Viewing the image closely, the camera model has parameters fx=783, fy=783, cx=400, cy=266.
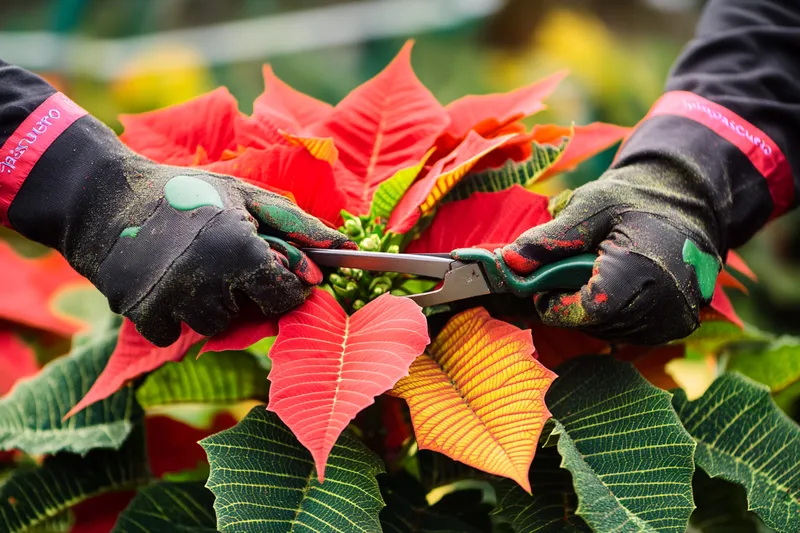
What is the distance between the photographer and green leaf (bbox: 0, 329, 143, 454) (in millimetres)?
747

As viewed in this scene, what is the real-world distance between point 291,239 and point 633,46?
382cm

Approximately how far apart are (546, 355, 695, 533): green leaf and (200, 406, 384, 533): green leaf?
0.15 metres

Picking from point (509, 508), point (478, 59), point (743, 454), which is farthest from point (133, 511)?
point (478, 59)

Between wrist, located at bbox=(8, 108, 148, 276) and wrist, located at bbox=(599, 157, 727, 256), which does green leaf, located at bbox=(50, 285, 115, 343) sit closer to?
wrist, located at bbox=(8, 108, 148, 276)

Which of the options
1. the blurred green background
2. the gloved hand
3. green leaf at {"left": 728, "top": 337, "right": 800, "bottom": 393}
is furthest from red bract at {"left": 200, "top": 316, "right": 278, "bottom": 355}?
the blurred green background

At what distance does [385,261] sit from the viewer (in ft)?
2.20

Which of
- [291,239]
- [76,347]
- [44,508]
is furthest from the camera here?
[76,347]

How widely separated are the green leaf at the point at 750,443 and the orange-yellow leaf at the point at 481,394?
0.66ft

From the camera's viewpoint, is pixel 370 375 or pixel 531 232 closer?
pixel 370 375

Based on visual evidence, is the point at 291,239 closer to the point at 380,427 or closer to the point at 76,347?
the point at 380,427

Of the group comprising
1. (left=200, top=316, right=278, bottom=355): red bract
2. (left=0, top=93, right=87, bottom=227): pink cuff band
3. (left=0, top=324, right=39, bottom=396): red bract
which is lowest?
(left=0, top=324, right=39, bottom=396): red bract

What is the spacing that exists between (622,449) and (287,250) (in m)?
0.31

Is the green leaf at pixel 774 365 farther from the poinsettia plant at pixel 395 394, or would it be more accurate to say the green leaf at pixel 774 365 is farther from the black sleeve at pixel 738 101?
the black sleeve at pixel 738 101

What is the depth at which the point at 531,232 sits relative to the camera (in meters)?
0.67
